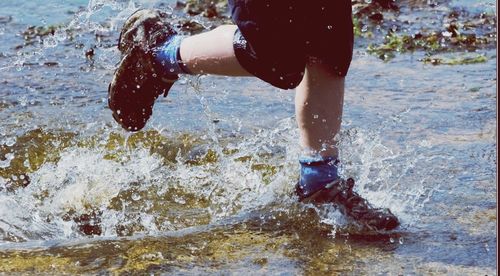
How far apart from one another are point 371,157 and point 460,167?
0.37 meters

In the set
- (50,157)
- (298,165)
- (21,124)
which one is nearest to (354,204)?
(298,165)

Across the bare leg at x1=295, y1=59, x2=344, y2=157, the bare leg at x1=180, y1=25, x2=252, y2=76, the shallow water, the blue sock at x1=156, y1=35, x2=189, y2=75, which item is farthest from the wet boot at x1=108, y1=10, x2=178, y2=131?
the bare leg at x1=295, y1=59, x2=344, y2=157

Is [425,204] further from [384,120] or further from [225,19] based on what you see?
[225,19]

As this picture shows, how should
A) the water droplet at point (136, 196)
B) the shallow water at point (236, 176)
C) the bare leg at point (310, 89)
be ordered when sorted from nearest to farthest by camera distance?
the shallow water at point (236, 176), the bare leg at point (310, 89), the water droplet at point (136, 196)

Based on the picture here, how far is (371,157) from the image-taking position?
4109 millimetres

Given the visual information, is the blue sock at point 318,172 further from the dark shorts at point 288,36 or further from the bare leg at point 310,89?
the dark shorts at point 288,36

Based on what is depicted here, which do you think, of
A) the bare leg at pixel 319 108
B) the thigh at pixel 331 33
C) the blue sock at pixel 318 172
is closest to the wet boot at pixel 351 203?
the blue sock at pixel 318 172

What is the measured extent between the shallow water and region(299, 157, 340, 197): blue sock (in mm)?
93

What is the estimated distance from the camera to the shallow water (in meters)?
3.13

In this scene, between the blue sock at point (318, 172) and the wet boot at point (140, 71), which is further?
the wet boot at point (140, 71)

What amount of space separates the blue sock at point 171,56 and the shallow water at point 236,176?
1.09 feet

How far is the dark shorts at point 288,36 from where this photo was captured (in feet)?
11.0

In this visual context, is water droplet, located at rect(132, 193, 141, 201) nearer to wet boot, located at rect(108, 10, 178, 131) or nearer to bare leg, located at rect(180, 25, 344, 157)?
wet boot, located at rect(108, 10, 178, 131)

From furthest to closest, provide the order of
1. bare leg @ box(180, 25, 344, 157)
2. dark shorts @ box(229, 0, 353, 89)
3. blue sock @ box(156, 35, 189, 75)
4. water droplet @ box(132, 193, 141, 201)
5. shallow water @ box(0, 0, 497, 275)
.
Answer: water droplet @ box(132, 193, 141, 201), blue sock @ box(156, 35, 189, 75), bare leg @ box(180, 25, 344, 157), dark shorts @ box(229, 0, 353, 89), shallow water @ box(0, 0, 497, 275)
